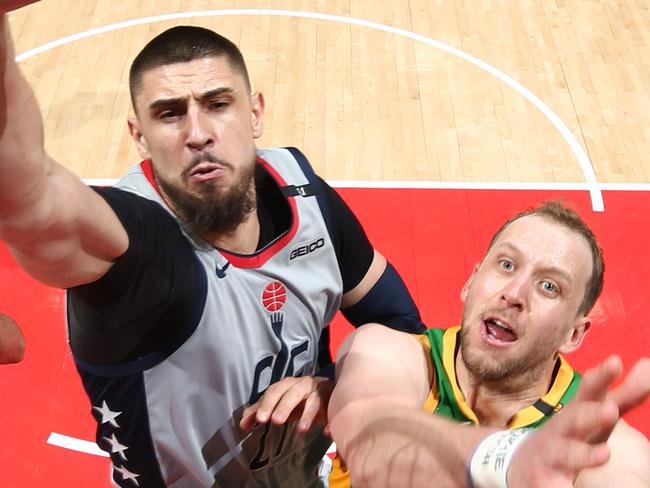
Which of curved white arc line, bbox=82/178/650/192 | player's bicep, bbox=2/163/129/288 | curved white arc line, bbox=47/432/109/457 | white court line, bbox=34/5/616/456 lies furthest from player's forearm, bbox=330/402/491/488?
curved white arc line, bbox=82/178/650/192

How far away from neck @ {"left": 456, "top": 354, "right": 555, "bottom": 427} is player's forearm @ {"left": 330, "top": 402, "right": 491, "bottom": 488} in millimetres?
676

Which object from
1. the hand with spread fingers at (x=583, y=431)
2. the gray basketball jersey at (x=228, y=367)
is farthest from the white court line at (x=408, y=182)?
the hand with spread fingers at (x=583, y=431)

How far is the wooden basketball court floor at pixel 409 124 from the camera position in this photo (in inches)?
199

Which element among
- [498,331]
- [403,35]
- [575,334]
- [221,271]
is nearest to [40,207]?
[221,271]

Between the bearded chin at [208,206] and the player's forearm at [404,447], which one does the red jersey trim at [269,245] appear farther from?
the player's forearm at [404,447]

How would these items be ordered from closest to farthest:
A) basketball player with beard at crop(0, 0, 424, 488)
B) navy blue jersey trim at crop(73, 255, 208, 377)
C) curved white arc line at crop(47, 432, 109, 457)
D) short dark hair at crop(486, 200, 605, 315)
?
basketball player with beard at crop(0, 0, 424, 488), navy blue jersey trim at crop(73, 255, 208, 377), short dark hair at crop(486, 200, 605, 315), curved white arc line at crop(47, 432, 109, 457)

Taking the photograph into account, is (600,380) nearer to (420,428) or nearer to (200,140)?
(420,428)

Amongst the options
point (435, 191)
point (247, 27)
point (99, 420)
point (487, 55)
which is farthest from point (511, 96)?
point (99, 420)

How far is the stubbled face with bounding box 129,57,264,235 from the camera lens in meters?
2.77

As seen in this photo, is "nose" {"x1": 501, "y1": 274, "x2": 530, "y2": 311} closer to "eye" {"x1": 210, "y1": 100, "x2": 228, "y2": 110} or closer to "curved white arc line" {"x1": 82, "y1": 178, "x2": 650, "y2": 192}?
"eye" {"x1": 210, "y1": 100, "x2": 228, "y2": 110}

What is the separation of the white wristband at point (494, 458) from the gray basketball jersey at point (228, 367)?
1256 mm

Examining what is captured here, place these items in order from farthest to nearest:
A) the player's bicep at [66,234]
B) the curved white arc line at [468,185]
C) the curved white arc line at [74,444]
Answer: the curved white arc line at [468,185] < the curved white arc line at [74,444] < the player's bicep at [66,234]

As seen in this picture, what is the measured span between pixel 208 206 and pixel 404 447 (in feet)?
3.90

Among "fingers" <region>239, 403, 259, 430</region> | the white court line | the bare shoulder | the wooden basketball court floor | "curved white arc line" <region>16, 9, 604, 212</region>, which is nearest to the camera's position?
the bare shoulder
